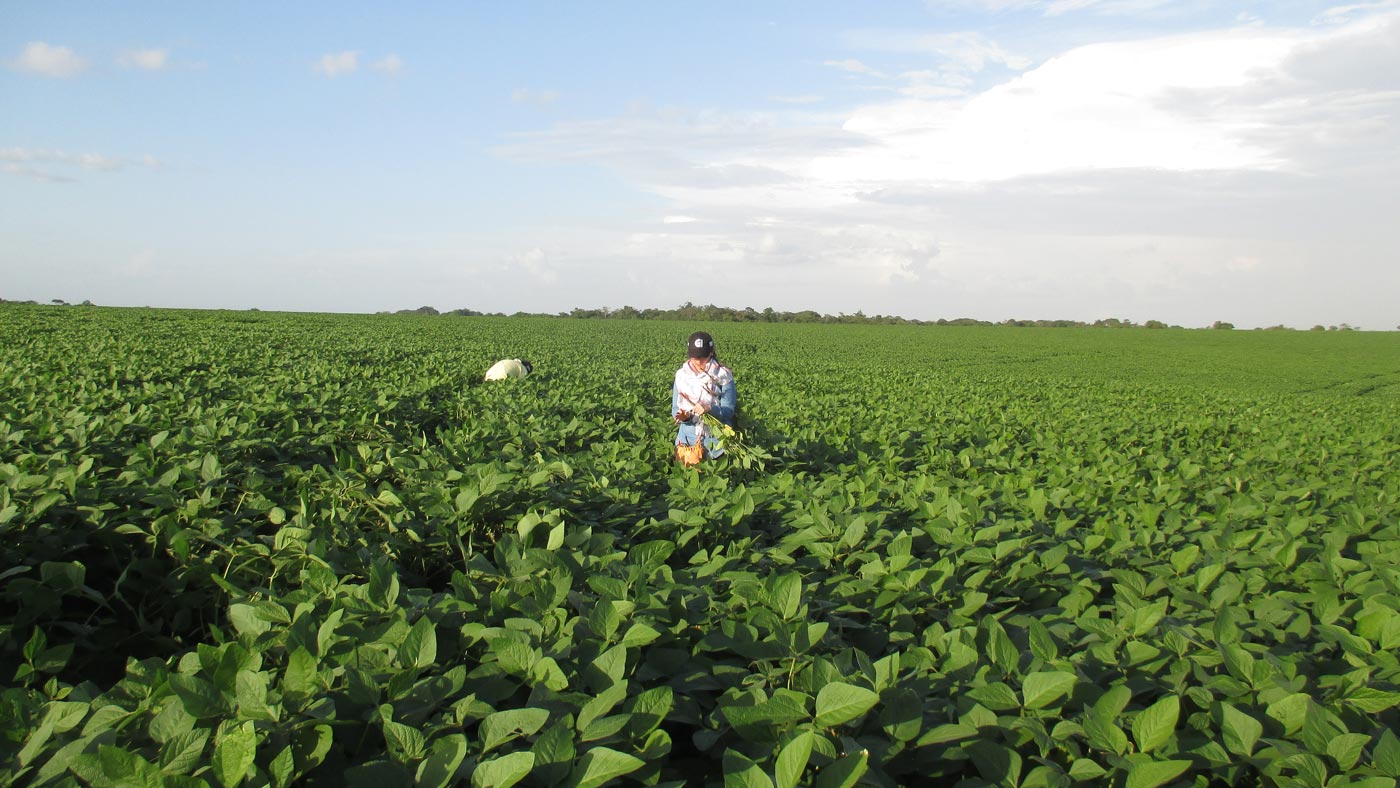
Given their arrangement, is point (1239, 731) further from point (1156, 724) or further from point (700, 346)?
point (700, 346)

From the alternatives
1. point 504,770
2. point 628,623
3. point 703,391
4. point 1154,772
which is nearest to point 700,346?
point 703,391

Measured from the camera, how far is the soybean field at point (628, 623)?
4.81ft

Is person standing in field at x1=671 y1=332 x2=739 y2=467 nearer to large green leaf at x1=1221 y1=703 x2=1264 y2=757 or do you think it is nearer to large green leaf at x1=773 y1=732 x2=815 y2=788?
large green leaf at x1=1221 y1=703 x2=1264 y2=757

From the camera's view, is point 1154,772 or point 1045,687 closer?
point 1154,772

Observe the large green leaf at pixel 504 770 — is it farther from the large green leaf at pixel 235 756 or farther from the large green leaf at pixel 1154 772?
the large green leaf at pixel 1154 772

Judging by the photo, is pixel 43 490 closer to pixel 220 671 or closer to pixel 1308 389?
pixel 220 671

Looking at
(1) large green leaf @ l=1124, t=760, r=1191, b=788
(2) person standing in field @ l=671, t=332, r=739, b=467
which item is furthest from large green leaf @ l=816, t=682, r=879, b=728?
(2) person standing in field @ l=671, t=332, r=739, b=467

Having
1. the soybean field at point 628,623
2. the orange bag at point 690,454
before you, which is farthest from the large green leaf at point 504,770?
the orange bag at point 690,454

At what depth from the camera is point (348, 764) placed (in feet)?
4.84

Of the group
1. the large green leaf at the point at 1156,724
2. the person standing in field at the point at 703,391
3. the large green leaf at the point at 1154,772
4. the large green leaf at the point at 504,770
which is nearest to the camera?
the large green leaf at the point at 504,770

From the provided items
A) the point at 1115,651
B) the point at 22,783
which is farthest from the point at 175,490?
the point at 1115,651

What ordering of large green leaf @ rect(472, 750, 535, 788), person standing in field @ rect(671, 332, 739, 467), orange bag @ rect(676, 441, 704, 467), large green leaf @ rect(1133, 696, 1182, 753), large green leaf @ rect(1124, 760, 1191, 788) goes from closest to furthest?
large green leaf @ rect(472, 750, 535, 788) → large green leaf @ rect(1124, 760, 1191, 788) → large green leaf @ rect(1133, 696, 1182, 753) → orange bag @ rect(676, 441, 704, 467) → person standing in field @ rect(671, 332, 739, 467)

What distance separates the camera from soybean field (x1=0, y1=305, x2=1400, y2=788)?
4.81ft

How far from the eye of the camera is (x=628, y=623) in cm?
193
